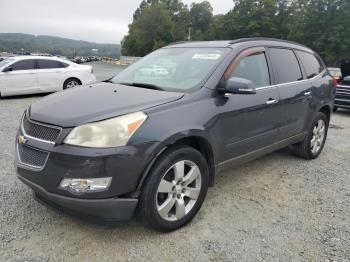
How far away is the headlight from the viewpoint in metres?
2.58

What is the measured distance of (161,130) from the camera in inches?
110

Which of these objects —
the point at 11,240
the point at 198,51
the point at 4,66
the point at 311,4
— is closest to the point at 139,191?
the point at 11,240

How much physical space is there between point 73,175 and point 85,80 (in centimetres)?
979

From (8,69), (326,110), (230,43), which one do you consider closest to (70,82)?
(8,69)

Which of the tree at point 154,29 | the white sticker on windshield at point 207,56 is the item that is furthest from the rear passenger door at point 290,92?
the tree at point 154,29

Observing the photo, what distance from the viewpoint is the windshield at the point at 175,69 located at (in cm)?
347

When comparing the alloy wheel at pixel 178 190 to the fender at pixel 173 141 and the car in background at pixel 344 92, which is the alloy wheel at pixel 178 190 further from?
the car in background at pixel 344 92

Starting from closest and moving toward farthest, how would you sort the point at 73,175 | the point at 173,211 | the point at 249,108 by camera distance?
1. the point at 73,175
2. the point at 173,211
3. the point at 249,108

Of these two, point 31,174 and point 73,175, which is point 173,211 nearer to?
point 73,175

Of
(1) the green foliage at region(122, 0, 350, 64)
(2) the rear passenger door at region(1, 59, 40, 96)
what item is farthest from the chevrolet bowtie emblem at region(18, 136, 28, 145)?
(1) the green foliage at region(122, 0, 350, 64)

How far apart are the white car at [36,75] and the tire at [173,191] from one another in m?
8.15

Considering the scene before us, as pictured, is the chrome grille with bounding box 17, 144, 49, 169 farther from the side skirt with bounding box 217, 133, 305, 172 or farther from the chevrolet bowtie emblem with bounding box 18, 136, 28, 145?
the side skirt with bounding box 217, 133, 305, 172

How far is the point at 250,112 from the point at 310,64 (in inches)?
80.5

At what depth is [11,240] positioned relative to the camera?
113 inches
